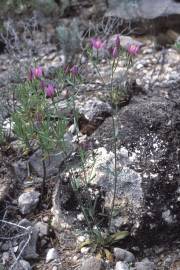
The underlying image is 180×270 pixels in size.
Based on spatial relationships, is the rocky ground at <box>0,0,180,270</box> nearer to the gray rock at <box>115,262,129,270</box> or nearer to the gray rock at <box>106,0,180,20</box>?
the gray rock at <box>115,262,129,270</box>

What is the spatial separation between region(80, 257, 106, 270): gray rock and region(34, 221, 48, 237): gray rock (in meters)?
0.32

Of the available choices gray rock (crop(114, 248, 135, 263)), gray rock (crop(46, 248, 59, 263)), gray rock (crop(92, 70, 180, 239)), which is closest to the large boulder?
gray rock (crop(92, 70, 180, 239))

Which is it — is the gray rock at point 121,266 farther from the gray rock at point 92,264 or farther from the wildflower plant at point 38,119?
the wildflower plant at point 38,119

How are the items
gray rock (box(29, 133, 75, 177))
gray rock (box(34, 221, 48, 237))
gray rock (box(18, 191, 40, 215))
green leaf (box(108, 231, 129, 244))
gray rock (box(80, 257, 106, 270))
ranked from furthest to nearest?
gray rock (box(29, 133, 75, 177)) < gray rock (box(18, 191, 40, 215)) < gray rock (box(34, 221, 48, 237)) < green leaf (box(108, 231, 129, 244)) < gray rock (box(80, 257, 106, 270))

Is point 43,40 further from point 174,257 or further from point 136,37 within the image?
point 174,257

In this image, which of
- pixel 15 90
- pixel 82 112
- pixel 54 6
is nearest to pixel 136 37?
pixel 54 6

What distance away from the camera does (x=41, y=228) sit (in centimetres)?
240

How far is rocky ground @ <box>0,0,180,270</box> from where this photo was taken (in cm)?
227

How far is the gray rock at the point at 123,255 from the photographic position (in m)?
2.20

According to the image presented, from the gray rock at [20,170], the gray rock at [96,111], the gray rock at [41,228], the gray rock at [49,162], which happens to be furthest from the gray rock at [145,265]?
the gray rock at [96,111]

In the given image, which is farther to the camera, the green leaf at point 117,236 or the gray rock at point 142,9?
the gray rock at point 142,9

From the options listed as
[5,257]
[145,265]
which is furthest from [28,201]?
[145,265]

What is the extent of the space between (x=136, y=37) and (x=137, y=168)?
198 cm

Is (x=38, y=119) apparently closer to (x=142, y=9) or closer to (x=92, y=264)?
(x=92, y=264)
